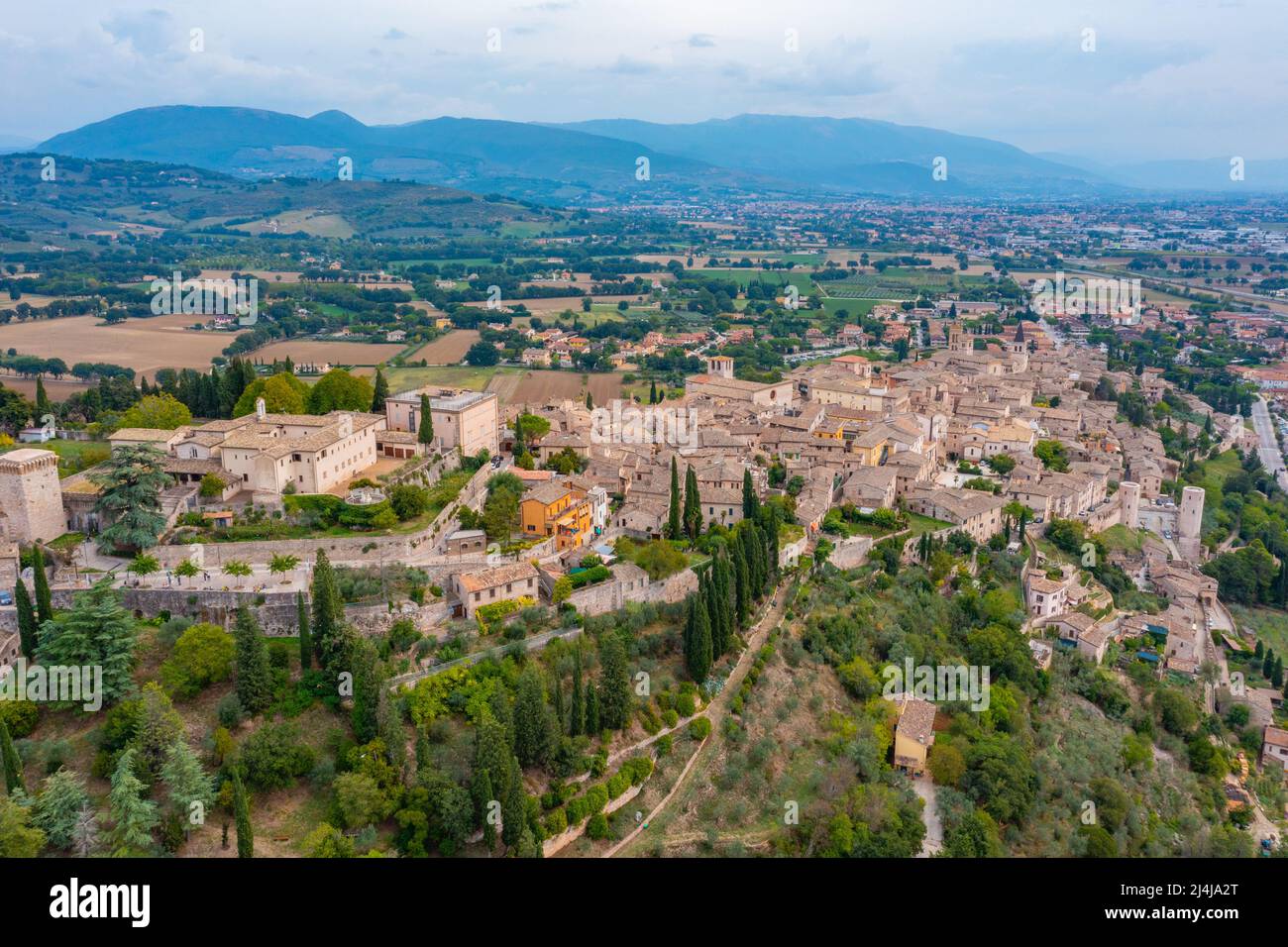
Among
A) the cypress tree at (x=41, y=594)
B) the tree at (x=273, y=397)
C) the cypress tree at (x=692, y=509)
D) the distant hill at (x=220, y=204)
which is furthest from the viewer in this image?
the distant hill at (x=220, y=204)

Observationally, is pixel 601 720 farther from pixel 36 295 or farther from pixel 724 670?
pixel 36 295

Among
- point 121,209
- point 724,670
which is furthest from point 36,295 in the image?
point 724,670

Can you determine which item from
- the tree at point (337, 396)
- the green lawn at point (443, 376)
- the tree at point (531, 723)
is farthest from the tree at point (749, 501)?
the green lawn at point (443, 376)

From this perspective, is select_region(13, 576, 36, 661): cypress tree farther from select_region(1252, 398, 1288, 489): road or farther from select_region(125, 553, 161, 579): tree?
select_region(1252, 398, 1288, 489): road

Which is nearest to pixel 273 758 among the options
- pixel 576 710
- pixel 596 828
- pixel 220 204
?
pixel 576 710

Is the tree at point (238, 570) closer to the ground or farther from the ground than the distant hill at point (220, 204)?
closer to the ground

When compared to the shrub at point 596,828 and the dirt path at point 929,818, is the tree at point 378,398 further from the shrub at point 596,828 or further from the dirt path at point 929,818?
the dirt path at point 929,818
